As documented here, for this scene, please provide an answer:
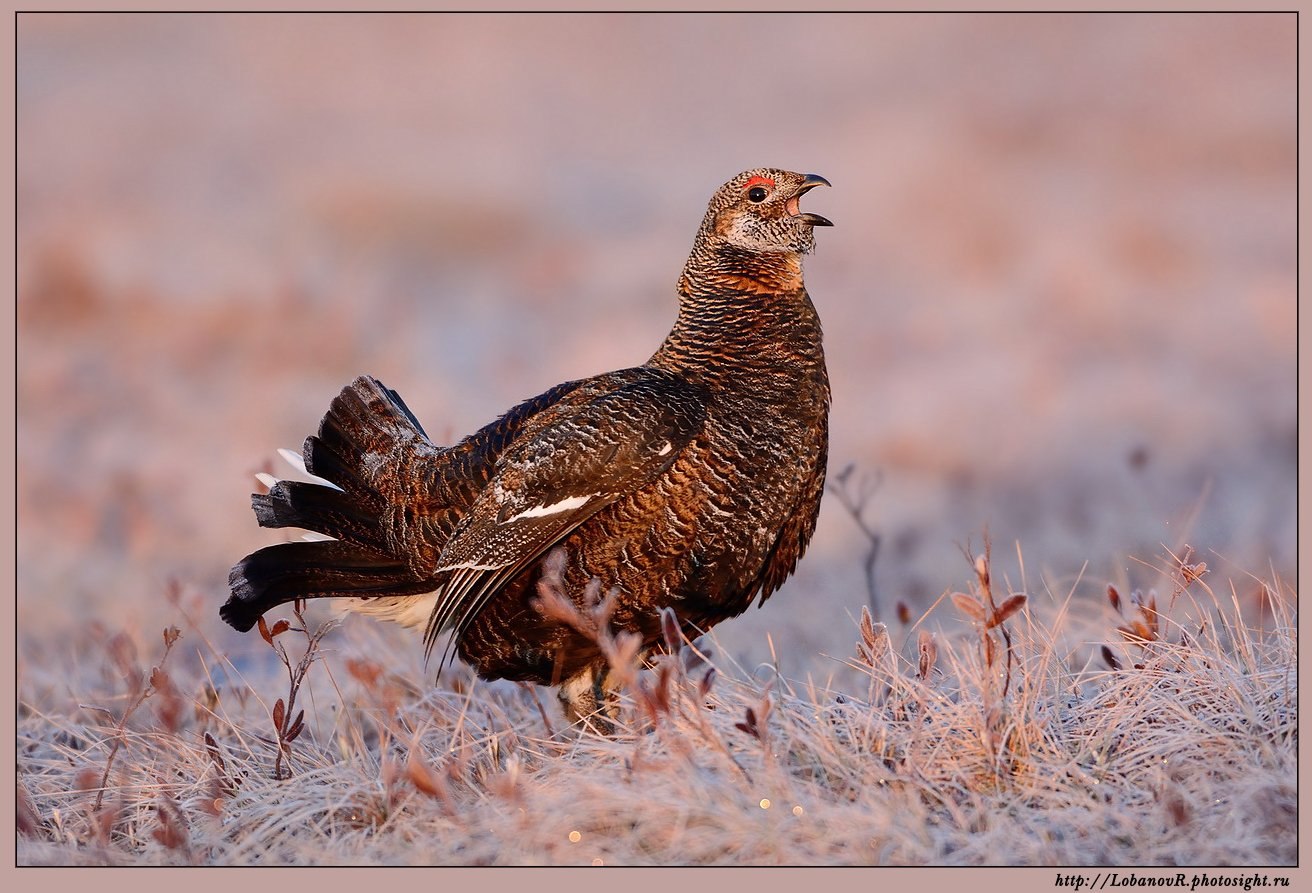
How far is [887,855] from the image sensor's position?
14.1ft

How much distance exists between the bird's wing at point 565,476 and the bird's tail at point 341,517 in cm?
45

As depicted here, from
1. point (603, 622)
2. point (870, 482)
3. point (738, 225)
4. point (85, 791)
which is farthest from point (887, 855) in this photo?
point (870, 482)

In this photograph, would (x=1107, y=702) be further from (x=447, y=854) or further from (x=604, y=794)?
(x=447, y=854)

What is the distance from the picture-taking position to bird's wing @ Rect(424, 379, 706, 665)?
5.25 m

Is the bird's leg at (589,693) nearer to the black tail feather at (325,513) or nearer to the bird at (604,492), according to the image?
the bird at (604,492)

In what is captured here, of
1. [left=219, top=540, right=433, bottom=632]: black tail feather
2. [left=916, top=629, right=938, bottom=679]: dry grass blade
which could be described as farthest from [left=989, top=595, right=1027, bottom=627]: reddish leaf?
[left=219, top=540, right=433, bottom=632]: black tail feather

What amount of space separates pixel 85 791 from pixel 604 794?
239 centimetres

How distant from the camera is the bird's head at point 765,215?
599 centimetres

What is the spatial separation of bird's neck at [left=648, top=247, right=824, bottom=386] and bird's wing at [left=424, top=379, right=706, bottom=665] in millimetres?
282

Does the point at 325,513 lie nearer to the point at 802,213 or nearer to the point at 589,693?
the point at 589,693

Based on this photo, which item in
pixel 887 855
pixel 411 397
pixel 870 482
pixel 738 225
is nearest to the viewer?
pixel 887 855

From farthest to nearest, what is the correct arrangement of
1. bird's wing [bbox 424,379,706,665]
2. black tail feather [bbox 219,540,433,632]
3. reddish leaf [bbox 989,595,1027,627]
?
black tail feather [bbox 219,540,433,632] < bird's wing [bbox 424,379,706,665] < reddish leaf [bbox 989,595,1027,627]

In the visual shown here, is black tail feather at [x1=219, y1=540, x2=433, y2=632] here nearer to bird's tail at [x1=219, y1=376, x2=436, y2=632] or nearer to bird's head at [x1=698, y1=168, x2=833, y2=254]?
bird's tail at [x1=219, y1=376, x2=436, y2=632]

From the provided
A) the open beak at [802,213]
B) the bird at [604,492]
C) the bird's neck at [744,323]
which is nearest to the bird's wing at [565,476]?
the bird at [604,492]
